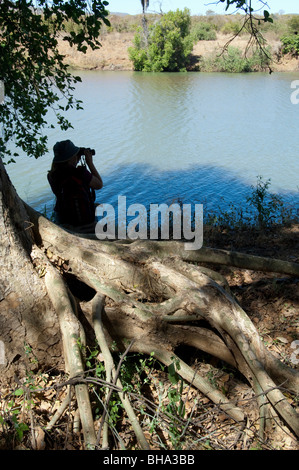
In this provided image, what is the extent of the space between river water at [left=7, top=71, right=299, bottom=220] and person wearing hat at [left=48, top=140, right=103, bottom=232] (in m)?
4.70

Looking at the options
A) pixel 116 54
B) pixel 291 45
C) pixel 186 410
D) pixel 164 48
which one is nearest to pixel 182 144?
pixel 186 410

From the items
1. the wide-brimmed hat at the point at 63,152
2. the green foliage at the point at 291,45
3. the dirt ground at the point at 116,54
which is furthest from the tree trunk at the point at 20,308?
the dirt ground at the point at 116,54

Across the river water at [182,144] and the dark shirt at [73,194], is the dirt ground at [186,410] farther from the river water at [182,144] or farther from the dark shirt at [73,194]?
the river water at [182,144]

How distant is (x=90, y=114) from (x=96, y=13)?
46.7 ft

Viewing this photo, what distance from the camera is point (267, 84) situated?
2736 centimetres

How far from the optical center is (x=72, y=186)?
16.2ft

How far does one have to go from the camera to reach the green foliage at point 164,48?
3784 centimetres

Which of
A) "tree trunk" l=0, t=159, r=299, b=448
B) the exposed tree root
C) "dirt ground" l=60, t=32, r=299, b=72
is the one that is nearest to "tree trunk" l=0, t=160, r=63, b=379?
"tree trunk" l=0, t=159, r=299, b=448

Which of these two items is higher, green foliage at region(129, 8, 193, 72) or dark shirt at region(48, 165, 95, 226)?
green foliage at region(129, 8, 193, 72)

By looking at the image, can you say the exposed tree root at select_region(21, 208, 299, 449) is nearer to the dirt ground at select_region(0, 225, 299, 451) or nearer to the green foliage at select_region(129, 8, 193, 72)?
the dirt ground at select_region(0, 225, 299, 451)

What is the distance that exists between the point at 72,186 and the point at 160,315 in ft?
7.80

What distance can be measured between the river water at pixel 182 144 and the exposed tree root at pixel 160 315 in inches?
249

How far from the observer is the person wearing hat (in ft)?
15.7

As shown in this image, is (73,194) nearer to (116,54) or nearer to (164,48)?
(164,48)
